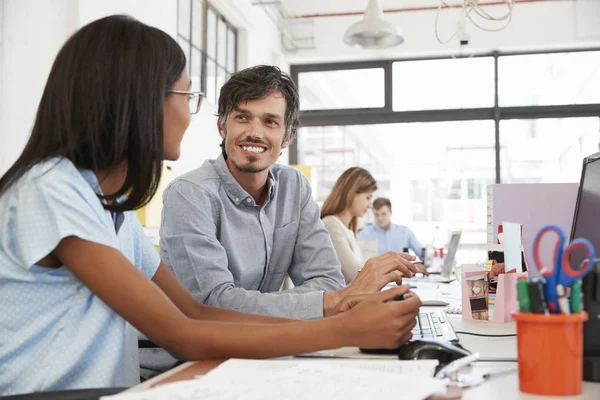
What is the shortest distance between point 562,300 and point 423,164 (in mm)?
6059

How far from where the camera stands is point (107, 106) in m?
0.97

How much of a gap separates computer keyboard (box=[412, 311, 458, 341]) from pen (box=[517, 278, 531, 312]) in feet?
1.25

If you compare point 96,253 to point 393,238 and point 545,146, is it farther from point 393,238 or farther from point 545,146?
point 545,146

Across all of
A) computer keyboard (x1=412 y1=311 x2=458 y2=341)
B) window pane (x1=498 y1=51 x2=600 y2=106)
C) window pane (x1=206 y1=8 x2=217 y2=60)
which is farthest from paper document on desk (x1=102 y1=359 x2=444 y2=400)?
window pane (x1=498 y1=51 x2=600 y2=106)

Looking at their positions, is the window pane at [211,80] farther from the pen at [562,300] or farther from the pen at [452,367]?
the pen at [562,300]

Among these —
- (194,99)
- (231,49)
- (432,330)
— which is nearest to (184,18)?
(231,49)

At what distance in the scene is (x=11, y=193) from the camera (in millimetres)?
936

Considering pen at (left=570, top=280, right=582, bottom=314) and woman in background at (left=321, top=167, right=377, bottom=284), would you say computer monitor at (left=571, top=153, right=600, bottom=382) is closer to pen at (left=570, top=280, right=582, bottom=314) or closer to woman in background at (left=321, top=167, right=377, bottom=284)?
pen at (left=570, top=280, right=582, bottom=314)

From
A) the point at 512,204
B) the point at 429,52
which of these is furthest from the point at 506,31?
the point at 512,204

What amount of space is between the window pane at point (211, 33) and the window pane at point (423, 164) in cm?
195

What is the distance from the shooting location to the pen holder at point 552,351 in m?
0.74

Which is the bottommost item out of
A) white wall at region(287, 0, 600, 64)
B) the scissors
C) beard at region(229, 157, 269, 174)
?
the scissors

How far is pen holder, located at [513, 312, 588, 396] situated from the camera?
0.74 m

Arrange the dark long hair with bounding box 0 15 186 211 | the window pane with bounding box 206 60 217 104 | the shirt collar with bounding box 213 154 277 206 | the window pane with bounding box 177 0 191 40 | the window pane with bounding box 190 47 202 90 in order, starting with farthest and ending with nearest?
the window pane with bounding box 206 60 217 104
the window pane with bounding box 190 47 202 90
the window pane with bounding box 177 0 191 40
the shirt collar with bounding box 213 154 277 206
the dark long hair with bounding box 0 15 186 211
